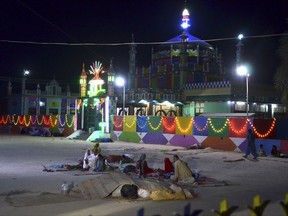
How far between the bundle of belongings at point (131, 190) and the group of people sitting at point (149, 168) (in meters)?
2.07

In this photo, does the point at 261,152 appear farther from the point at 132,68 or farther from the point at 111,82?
the point at 132,68

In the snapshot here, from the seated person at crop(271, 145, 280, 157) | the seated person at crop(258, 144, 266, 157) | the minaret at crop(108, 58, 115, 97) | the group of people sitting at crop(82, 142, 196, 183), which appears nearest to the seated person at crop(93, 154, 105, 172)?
the group of people sitting at crop(82, 142, 196, 183)

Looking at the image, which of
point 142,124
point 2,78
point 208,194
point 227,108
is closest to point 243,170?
point 208,194

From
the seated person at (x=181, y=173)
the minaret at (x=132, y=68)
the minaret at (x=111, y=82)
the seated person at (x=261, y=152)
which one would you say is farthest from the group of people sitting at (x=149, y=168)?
the minaret at (x=132, y=68)

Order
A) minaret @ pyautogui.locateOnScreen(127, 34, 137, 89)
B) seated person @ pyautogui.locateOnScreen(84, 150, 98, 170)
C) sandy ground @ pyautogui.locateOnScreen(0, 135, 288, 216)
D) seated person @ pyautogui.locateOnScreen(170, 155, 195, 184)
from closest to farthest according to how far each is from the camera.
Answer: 1. sandy ground @ pyautogui.locateOnScreen(0, 135, 288, 216)
2. seated person @ pyautogui.locateOnScreen(170, 155, 195, 184)
3. seated person @ pyautogui.locateOnScreen(84, 150, 98, 170)
4. minaret @ pyautogui.locateOnScreen(127, 34, 137, 89)

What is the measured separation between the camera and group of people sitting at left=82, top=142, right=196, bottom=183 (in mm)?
13742

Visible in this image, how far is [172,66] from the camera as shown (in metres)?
61.2

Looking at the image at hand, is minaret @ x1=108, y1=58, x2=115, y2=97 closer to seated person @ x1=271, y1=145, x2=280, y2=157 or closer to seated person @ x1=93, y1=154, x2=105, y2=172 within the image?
seated person @ x1=271, y1=145, x2=280, y2=157

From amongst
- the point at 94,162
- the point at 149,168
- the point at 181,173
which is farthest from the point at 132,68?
the point at 181,173

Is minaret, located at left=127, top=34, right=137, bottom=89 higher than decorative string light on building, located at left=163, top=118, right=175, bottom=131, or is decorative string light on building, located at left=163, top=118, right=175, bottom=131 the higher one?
minaret, located at left=127, top=34, right=137, bottom=89

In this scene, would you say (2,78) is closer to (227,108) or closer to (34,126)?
(34,126)

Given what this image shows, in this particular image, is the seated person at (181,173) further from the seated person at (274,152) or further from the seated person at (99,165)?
the seated person at (274,152)

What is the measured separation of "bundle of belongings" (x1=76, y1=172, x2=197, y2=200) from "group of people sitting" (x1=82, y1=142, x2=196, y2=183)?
6.80 ft

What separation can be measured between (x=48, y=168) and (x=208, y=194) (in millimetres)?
7838
